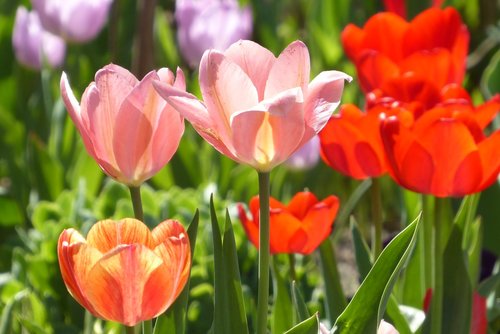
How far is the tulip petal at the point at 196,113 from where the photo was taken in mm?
854

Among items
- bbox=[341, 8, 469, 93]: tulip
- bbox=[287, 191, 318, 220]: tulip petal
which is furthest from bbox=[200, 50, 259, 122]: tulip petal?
bbox=[341, 8, 469, 93]: tulip

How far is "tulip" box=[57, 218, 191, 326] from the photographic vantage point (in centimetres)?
85

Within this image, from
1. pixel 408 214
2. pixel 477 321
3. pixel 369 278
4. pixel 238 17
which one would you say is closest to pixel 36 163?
pixel 238 17

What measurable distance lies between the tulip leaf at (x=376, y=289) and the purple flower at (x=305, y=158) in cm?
118

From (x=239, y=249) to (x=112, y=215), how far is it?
0.30 meters

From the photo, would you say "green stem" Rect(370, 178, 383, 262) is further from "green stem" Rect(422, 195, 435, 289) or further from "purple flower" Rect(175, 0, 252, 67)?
"purple flower" Rect(175, 0, 252, 67)

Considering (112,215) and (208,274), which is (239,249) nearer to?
(208,274)

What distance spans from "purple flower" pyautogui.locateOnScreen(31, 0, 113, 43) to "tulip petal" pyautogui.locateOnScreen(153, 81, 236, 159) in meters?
1.53

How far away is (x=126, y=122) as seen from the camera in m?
0.92

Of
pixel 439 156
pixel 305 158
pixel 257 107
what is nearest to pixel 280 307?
pixel 439 156

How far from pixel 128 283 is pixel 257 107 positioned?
0.17 m

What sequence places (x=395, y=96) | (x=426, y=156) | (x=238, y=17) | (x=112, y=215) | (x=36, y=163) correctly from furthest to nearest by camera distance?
(x=238, y=17)
(x=36, y=163)
(x=112, y=215)
(x=395, y=96)
(x=426, y=156)

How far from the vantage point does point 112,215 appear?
1958 mm

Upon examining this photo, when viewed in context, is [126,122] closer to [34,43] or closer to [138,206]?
[138,206]
